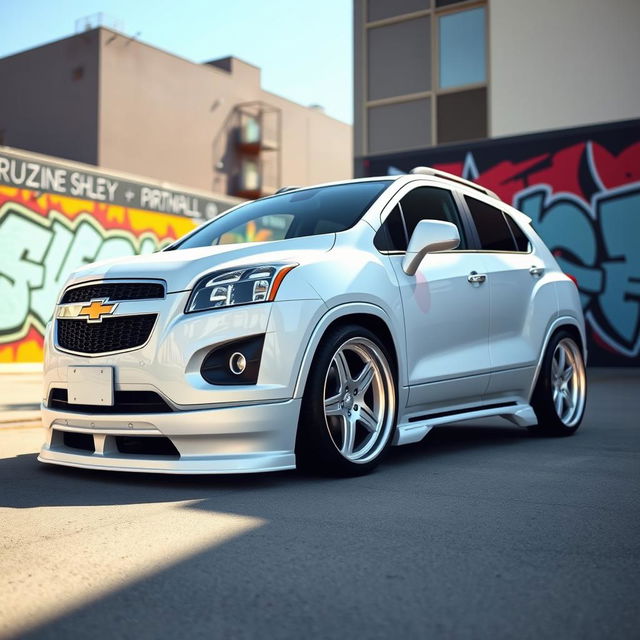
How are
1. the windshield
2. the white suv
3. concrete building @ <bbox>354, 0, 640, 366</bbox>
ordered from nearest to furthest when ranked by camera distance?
1. the white suv
2. the windshield
3. concrete building @ <bbox>354, 0, 640, 366</bbox>

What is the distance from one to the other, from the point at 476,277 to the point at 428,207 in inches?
22.1

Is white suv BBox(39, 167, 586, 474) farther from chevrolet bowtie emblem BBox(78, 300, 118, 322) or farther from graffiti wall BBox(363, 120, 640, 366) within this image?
graffiti wall BBox(363, 120, 640, 366)

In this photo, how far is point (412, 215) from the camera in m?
5.60

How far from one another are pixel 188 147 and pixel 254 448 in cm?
3969

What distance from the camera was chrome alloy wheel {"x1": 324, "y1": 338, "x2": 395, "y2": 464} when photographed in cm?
473

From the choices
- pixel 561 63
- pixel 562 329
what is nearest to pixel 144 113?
pixel 561 63

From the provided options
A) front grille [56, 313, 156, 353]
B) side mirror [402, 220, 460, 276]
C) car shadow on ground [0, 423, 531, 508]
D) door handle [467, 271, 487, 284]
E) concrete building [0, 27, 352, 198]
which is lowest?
car shadow on ground [0, 423, 531, 508]

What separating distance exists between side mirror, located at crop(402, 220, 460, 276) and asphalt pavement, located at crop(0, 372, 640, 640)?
121 cm

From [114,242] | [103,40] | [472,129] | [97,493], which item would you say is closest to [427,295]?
[97,493]

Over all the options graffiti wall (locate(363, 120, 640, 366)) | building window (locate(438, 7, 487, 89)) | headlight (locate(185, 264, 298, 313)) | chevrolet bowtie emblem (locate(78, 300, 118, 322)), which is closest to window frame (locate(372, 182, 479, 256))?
headlight (locate(185, 264, 298, 313))

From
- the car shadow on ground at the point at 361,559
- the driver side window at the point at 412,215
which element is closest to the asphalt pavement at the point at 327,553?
the car shadow on ground at the point at 361,559

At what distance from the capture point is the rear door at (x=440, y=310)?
522 centimetres

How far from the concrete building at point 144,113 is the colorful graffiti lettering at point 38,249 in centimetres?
1862

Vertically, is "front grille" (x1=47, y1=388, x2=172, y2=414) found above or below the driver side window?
below
